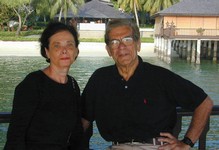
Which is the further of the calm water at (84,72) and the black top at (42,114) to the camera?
the calm water at (84,72)

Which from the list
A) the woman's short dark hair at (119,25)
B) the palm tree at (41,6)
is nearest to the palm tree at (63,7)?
the palm tree at (41,6)

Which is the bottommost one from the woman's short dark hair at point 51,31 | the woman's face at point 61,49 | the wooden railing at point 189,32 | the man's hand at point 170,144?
the wooden railing at point 189,32

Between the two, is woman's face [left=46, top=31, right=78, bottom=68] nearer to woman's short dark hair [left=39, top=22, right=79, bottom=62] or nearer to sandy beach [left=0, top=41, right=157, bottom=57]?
woman's short dark hair [left=39, top=22, right=79, bottom=62]

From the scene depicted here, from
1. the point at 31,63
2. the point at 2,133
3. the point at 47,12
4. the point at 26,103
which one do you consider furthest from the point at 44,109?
the point at 47,12

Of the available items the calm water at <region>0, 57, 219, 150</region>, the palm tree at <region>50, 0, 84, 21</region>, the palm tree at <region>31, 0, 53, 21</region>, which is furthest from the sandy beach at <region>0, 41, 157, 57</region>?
the palm tree at <region>31, 0, 53, 21</region>

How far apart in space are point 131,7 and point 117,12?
239 cm

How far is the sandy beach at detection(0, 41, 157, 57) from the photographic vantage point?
4541cm

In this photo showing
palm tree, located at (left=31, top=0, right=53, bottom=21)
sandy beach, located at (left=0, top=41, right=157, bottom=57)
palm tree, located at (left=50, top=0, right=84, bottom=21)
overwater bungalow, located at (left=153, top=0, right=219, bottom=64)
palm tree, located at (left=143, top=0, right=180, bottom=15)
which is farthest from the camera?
palm tree, located at (left=143, top=0, right=180, bottom=15)

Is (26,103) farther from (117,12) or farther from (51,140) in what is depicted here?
(117,12)

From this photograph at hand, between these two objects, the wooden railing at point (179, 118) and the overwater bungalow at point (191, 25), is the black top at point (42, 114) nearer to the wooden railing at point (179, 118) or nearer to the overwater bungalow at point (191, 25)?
the wooden railing at point (179, 118)

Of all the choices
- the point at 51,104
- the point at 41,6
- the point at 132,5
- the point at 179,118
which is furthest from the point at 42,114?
the point at 132,5

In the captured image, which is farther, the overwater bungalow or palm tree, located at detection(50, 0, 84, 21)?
palm tree, located at detection(50, 0, 84, 21)

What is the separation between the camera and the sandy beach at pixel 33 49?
1788 inches

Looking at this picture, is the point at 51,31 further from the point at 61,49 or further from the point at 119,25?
the point at 119,25
